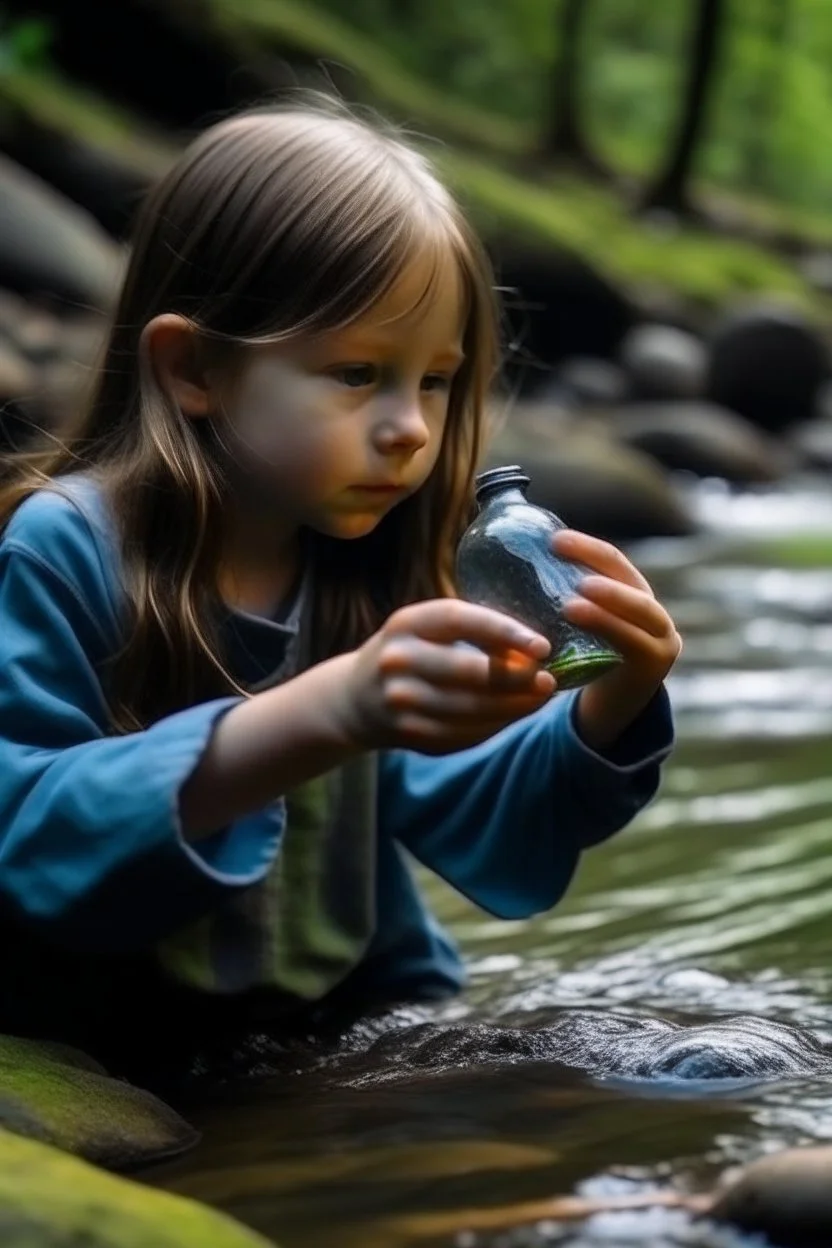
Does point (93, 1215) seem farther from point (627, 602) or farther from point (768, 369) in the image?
point (768, 369)

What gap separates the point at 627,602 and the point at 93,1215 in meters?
0.73

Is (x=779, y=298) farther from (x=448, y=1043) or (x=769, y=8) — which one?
(x=448, y=1043)

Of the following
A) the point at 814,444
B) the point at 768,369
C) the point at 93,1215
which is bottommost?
the point at 814,444

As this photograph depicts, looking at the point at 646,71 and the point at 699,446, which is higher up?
the point at 646,71

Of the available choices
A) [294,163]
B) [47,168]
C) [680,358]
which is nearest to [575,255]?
[680,358]

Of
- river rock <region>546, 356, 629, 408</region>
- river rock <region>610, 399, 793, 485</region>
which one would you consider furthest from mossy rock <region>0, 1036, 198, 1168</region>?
river rock <region>546, 356, 629, 408</region>

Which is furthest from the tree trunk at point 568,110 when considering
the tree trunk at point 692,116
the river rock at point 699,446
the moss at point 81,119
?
the river rock at point 699,446

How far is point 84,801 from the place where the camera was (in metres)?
1.72

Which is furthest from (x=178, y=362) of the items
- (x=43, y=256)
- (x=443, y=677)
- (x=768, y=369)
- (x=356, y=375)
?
(x=768, y=369)

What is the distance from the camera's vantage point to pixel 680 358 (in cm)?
1386

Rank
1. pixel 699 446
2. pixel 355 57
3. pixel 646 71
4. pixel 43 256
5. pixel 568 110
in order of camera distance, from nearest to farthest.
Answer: pixel 43 256, pixel 699 446, pixel 355 57, pixel 568 110, pixel 646 71

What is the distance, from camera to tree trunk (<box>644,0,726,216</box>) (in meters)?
21.2

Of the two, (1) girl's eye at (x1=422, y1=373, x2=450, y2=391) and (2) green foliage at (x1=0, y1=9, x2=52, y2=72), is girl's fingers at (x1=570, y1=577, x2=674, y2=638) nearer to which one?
(1) girl's eye at (x1=422, y1=373, x2=450, y2=391)

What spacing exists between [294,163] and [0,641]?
65 centimetres
